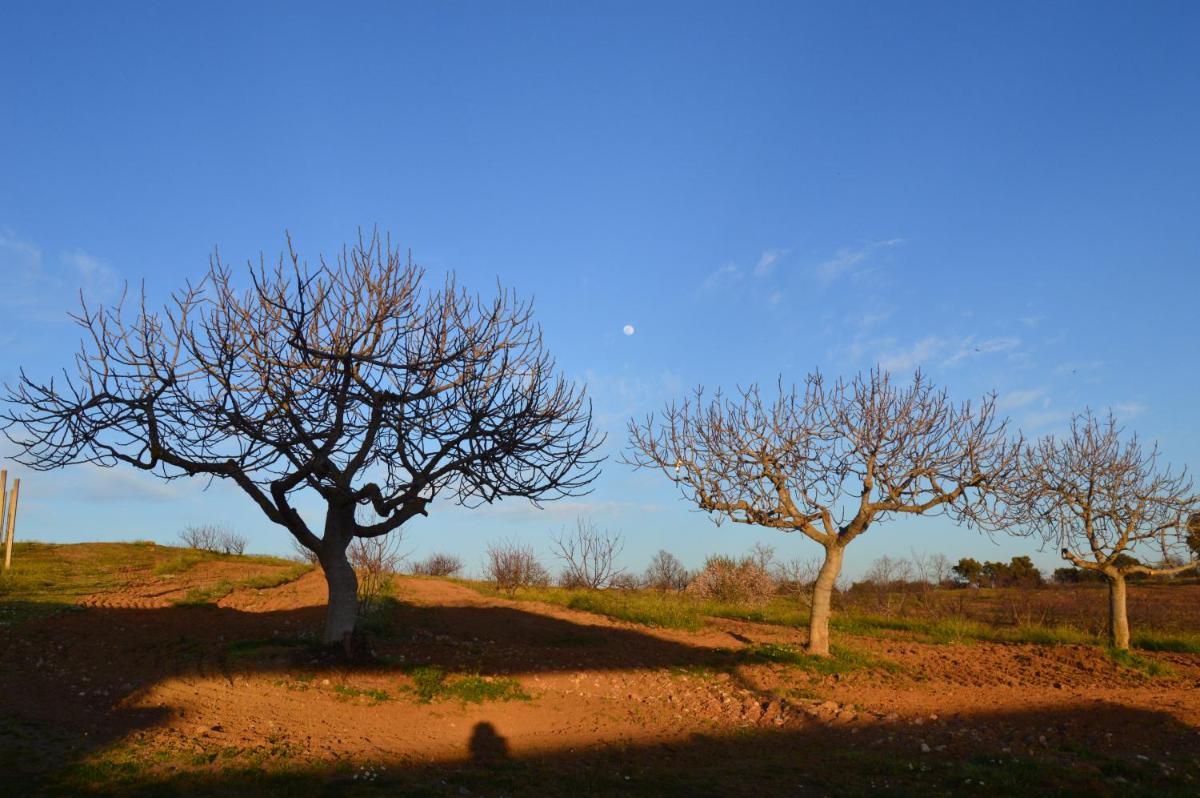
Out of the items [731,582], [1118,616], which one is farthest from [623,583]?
[1118,616]

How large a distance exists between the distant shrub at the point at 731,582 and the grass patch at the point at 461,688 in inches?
692

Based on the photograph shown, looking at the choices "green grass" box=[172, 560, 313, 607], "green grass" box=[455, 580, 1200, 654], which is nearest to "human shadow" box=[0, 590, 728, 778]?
"green grass" box=[172, 560, 313, 607]

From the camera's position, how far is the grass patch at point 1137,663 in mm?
13328

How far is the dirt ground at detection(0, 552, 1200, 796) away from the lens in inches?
259

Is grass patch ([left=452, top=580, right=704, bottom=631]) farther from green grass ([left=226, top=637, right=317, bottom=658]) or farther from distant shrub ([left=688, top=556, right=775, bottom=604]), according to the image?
green grass ([left=226, top=637, right=317, bottom=658])

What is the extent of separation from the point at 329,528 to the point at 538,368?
3.51m

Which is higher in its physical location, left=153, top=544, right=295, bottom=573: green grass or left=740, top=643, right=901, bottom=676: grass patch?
Answer: left=153, top=544, right=295, bottom=573: green grass

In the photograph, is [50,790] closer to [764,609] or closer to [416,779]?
[416,779]

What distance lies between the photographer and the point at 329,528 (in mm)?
10297

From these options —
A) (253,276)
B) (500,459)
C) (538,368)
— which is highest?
(253,276)

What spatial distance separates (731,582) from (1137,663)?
14725 millimetres

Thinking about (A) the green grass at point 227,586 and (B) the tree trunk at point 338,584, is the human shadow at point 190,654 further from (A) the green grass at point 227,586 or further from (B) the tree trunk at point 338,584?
(A) the green grass at point 227,586

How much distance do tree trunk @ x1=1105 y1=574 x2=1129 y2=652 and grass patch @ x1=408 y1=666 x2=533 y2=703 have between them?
504 inches

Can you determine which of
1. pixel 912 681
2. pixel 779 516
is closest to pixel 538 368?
pixel 779 516
